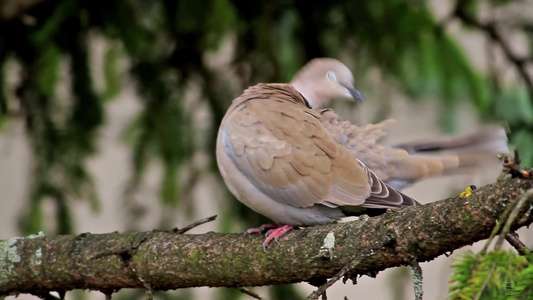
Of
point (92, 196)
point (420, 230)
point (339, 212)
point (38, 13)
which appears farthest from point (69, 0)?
point (420, 230)

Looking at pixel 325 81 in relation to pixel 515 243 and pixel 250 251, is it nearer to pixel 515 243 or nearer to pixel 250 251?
pixel 250 251

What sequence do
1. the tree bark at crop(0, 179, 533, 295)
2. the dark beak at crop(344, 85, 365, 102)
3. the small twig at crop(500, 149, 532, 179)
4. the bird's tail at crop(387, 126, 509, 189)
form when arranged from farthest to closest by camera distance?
1. the dark beak at crop(344, 85, 365, 102)
2. the bird's tail at crop(387, 126, 509, 189)
3. the tree bark at crop(0, 179, 533, 295)
4. the small twig at crop(500, 149, 532, 179)

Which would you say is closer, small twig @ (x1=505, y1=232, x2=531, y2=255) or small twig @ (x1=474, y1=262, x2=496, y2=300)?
small twig @ (x1=474, y1=262, x2=496, y2=300)

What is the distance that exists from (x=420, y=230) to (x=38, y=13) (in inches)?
66.6

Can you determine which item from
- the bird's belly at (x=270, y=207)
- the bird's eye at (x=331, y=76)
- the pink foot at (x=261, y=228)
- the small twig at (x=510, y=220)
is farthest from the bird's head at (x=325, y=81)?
the small twig at (x=510, y=220)

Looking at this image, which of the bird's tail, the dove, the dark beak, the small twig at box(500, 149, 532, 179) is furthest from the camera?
the dark beak

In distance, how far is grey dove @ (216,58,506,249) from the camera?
2066 millimetres

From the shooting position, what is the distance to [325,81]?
2.45 m

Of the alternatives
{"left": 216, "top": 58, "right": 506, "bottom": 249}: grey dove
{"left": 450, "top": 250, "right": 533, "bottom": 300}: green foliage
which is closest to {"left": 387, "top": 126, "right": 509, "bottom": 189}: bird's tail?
{"left": 216, "top": 58, "right": 506, "bottom": 249}: grey dove

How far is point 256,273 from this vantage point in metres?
1.67

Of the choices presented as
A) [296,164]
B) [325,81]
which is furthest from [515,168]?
[325,81]

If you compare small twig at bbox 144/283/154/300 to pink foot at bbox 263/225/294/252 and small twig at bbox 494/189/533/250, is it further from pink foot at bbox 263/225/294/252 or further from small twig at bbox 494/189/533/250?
small twig at bbox 494/189/533/250

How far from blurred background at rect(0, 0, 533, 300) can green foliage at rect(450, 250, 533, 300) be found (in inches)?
55.1

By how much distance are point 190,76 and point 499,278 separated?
179 cm
